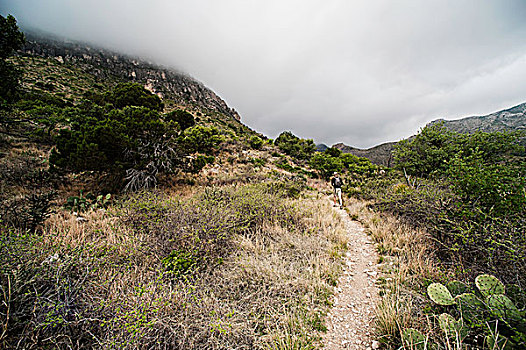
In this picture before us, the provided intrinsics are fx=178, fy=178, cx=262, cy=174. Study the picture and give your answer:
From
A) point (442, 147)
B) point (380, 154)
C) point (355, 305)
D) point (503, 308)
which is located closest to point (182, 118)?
point (355, 305)

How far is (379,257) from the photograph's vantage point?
163 inches

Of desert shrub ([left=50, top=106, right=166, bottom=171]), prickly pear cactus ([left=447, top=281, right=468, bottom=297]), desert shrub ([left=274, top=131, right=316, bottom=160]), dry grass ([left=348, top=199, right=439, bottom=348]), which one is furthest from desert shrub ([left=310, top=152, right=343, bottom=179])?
prickly pear cactus ([left=447, top=281, right=468, bottom=297])

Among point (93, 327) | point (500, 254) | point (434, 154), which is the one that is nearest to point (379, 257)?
point (500, 254)

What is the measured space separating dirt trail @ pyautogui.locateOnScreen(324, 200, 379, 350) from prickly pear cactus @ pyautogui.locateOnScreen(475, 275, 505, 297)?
1.32 meters

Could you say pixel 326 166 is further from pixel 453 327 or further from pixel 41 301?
pixel 41 301

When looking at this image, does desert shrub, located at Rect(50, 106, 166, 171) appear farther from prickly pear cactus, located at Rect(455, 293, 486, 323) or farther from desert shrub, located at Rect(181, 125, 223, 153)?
prickly pear cactus, located at Rect(455, 293, 486, 323)

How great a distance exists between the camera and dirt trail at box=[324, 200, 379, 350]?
231 cm

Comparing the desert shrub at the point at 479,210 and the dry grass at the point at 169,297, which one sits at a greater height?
the desert shrub at the point at 479,210

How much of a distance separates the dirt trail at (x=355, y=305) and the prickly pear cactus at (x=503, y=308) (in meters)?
1.23

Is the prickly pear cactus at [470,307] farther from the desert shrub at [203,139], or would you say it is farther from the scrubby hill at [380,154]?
the scrubby hill at [380,154]

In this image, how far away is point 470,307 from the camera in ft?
6.45

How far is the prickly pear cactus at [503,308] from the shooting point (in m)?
1.67

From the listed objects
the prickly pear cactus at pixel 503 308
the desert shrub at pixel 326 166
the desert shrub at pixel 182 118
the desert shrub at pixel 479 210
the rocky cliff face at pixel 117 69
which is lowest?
the prickly pear cactus at pixel 503 308

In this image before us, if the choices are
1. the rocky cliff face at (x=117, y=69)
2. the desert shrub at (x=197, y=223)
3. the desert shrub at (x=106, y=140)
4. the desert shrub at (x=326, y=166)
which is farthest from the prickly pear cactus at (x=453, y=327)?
the rocky cliff face at (x=117, y=69)
